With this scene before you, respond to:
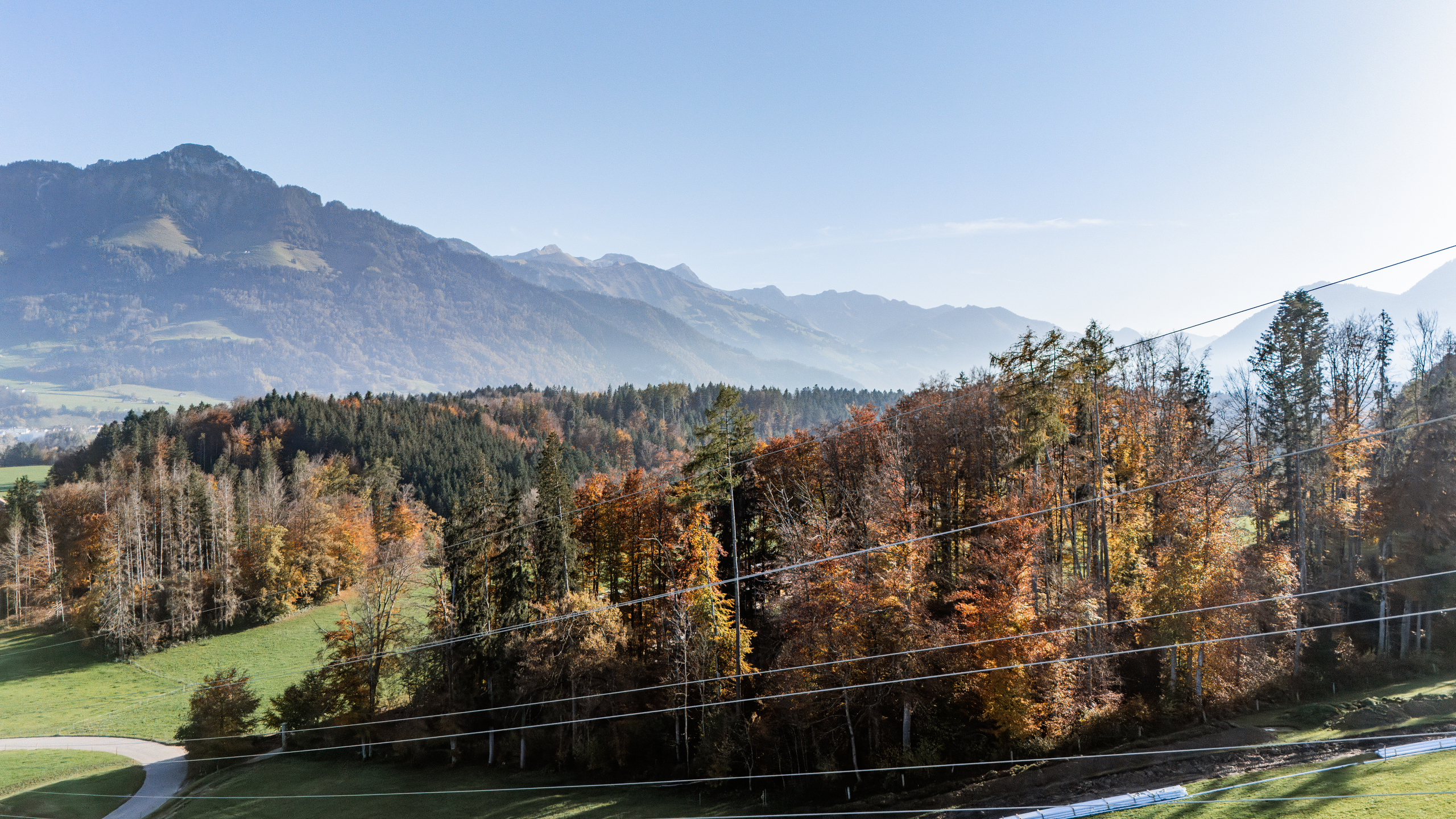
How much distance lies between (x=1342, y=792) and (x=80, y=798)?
180 feet

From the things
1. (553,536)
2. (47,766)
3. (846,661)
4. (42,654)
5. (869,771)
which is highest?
(553,536)

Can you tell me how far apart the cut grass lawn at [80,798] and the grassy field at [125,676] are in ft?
20.6

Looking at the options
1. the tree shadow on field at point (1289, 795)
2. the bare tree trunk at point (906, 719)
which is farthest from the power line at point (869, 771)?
the bare tree trunk at point (906, 719)

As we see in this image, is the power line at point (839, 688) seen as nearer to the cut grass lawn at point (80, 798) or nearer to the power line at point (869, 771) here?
the power line at point (869, 771)

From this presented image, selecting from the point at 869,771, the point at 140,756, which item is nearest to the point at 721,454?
the point at 869,771

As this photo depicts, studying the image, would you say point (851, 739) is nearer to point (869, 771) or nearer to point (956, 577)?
point (869, 771)

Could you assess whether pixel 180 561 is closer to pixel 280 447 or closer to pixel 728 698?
pixel 280 447

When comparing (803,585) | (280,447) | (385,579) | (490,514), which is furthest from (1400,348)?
(280,447)

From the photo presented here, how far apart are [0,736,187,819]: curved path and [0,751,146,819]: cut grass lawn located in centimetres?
59

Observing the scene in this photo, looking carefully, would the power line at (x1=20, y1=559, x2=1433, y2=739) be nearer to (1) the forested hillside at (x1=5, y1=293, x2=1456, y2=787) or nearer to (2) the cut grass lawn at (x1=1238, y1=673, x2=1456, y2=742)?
(1) the forested hillside at (x1=5, y1=293, x2=1456, y2=787)

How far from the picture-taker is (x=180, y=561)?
249 ft

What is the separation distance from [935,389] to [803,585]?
27586 mm

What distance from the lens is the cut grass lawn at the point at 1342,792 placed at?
1883cm

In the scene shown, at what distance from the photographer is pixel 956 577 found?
38.3 metres
